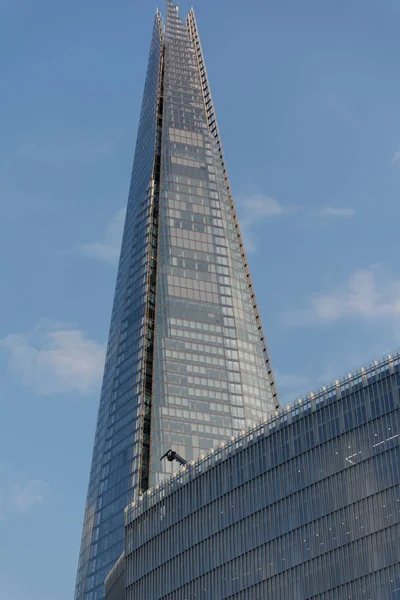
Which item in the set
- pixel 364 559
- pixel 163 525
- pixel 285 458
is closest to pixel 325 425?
pixel 285 458

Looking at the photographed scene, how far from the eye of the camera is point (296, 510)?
12581 centimetres

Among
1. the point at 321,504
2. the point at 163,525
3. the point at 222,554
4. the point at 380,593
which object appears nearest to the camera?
the point at 380,593

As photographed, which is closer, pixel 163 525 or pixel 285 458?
pixel 285 458

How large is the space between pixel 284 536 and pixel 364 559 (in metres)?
11.8

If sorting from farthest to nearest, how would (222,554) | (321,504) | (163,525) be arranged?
(163,525) < (222,554) < (321,504)

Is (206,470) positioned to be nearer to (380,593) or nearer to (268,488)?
(268,488)

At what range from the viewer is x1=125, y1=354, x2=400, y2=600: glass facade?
118 m

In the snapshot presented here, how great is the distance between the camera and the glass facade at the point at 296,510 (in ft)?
386

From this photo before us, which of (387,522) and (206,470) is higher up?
(206,470)

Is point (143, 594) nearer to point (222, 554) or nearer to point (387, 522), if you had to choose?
point (222, 554)

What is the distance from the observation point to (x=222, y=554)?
440 feet

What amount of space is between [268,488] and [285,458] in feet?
12.9

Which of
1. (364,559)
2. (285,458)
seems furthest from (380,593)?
(285,458)

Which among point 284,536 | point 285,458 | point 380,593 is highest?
point 285,458
